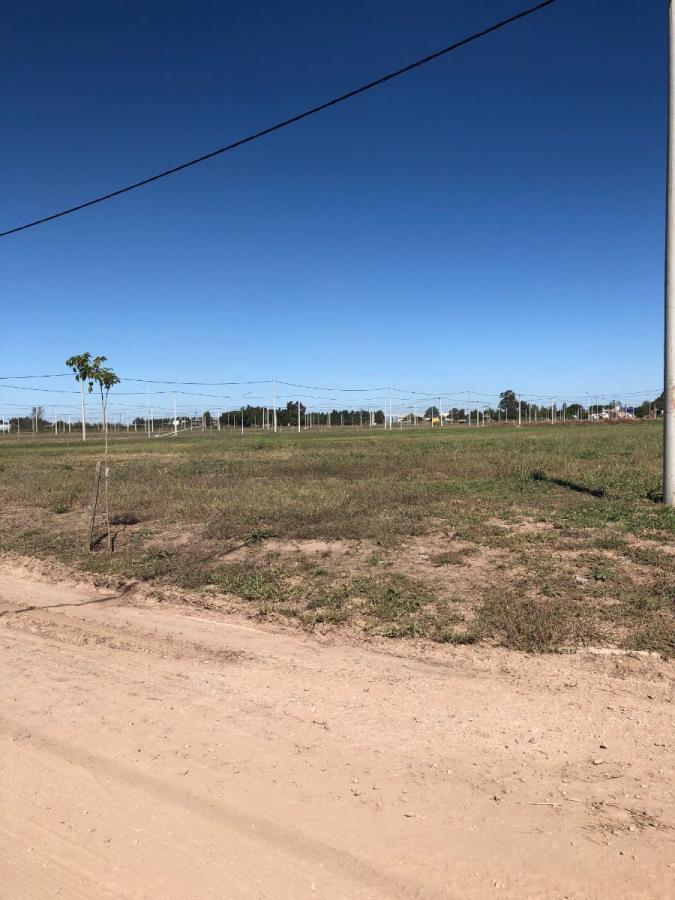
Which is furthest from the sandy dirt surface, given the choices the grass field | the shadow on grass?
the shadow on grass

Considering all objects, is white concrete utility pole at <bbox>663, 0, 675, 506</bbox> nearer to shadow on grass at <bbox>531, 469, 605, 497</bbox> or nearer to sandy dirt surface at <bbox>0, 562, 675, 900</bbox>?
shadow on grass at <bbox>531, 469, 605, 497</bbox>

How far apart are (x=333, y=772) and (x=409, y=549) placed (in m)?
5.04

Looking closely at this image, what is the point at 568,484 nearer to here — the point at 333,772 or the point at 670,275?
the point at 670,275

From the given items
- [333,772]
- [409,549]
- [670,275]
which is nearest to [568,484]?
[670,275]

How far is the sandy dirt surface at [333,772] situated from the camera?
2.56 metres

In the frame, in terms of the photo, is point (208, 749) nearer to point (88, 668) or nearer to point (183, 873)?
point (183, 873)

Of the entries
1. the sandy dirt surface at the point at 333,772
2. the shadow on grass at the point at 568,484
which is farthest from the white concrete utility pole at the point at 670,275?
the sandy dirt surface at the point at 333,772

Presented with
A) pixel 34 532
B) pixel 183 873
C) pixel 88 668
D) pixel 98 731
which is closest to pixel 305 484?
pixel 34 532

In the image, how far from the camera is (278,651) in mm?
5160

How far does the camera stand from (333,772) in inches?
130

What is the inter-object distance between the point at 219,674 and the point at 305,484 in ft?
36.5

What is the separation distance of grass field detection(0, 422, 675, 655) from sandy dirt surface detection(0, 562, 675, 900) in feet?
2.23

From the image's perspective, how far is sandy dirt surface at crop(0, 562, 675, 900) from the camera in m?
2.56

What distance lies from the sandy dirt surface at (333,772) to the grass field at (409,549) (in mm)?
679
